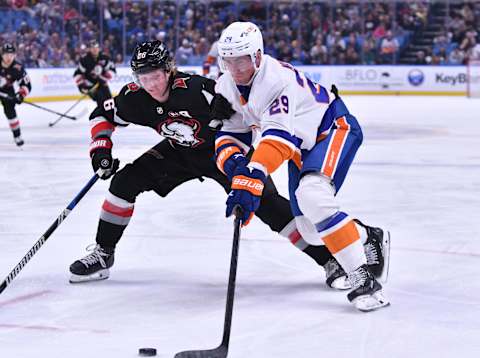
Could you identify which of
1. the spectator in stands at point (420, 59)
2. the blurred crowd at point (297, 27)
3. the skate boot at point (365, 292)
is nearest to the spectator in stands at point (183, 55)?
the blurred crowd at point (297, 27)

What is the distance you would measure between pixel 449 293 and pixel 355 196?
244 cm

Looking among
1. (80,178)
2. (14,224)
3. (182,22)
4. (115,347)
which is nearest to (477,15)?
(182,22)

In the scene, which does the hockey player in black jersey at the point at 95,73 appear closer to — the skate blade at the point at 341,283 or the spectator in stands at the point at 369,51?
the spectator in stands at the point at 369,51

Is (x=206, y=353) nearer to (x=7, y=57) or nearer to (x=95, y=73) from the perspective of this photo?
(x=7, y=57)

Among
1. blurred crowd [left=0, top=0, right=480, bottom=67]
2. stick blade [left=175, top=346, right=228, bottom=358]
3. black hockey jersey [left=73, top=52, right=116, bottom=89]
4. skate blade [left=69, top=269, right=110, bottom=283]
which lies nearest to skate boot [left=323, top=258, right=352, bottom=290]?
skate blade [left=69, top=269, right=110, bottom=283]

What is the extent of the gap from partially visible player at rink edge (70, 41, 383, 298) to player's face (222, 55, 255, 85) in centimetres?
37

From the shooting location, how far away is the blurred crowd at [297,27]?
17.8 meters

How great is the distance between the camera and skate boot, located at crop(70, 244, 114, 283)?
12.0ft

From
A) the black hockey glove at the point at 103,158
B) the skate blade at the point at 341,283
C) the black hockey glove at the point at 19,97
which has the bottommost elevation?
the black hockey glove at the point at 19,97

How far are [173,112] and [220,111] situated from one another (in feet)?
1.30

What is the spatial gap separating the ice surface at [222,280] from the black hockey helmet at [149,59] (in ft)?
2.73

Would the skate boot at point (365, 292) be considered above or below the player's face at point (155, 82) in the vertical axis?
below

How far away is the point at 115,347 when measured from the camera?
2.72 m

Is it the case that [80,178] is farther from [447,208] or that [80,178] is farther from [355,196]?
[447,208]
